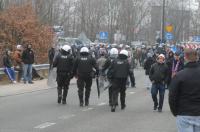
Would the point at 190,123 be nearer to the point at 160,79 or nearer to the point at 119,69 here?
the point at 160,79

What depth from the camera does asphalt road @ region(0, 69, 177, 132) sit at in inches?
489

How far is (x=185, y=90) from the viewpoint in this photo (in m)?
7.18

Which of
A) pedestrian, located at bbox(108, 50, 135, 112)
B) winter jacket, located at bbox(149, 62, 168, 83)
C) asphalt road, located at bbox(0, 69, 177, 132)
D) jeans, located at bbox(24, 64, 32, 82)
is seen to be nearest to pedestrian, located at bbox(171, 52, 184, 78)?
asphalt road, located at bbox(0, 69, 177, 132)

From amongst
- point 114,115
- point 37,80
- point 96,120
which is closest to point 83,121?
point 96,120

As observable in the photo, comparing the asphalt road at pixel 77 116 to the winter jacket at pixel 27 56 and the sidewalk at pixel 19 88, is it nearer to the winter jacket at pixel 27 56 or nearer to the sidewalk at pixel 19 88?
the sidewalk at pixel 19 88

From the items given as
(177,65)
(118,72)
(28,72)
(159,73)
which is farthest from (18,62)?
(159,73)

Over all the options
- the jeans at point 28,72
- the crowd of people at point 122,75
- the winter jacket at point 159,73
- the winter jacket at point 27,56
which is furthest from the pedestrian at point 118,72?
the winter jacket at point 27,56

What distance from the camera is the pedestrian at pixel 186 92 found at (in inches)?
→ 278

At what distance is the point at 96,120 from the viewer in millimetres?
13812

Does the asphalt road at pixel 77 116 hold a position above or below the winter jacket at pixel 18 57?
below

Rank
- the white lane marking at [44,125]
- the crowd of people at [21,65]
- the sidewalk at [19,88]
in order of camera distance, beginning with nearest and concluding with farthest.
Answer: the white lane marking at [44,125], the sidewalk at [19,88], the crowd of people at [21,65]

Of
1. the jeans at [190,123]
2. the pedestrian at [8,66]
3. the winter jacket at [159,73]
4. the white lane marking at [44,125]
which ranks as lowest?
the white lane marking at [44,125]

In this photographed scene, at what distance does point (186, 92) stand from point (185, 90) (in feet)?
0.09

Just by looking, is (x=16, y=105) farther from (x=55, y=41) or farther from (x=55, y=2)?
(x=55, y=2)
